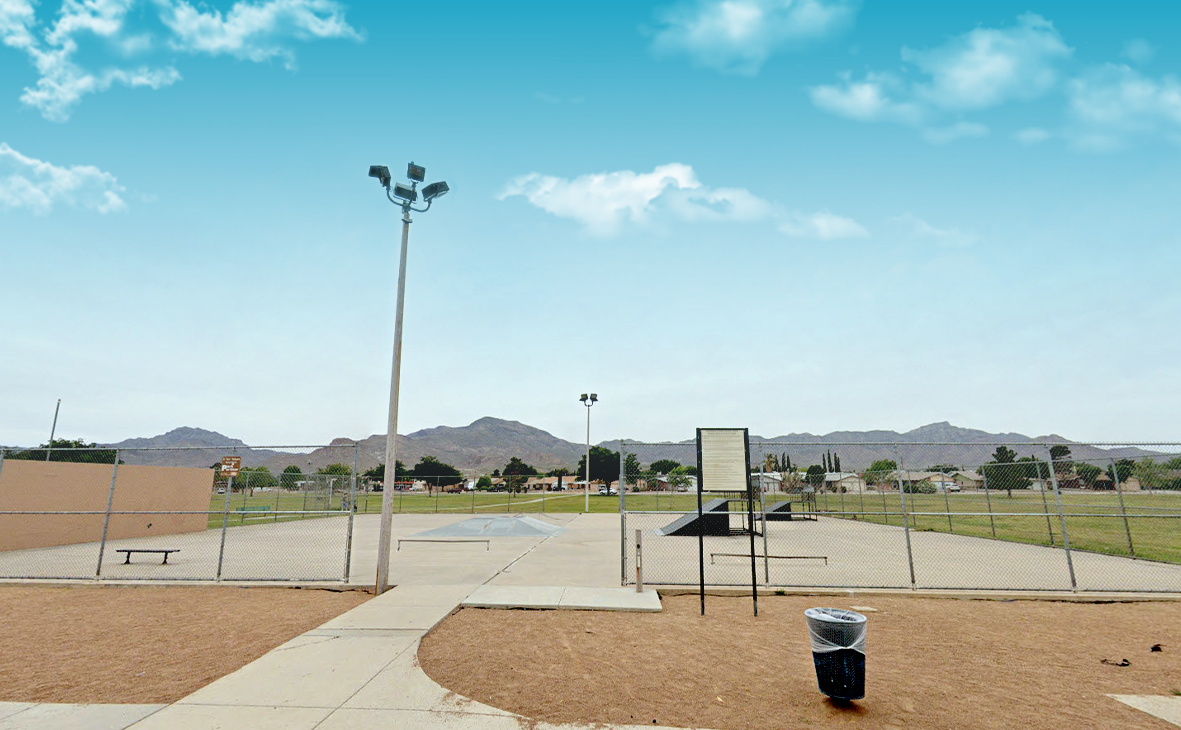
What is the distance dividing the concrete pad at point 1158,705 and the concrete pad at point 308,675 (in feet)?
24.9

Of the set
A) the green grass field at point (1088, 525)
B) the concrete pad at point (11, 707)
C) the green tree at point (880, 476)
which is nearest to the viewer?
the concrete pad at point (11, 707)

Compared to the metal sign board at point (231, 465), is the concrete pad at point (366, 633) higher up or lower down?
lower down

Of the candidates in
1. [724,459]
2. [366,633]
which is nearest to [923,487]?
[724,459]

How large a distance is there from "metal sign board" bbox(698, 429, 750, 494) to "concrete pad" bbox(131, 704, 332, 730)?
590cm

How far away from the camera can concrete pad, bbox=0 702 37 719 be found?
483 centimetres

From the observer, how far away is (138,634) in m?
7.41

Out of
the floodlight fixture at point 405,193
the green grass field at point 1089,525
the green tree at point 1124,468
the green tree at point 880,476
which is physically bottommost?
the green grass field at point 1089,525

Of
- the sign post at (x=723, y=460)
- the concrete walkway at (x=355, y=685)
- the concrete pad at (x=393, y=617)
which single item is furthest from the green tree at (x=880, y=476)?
the concrete walkway at (x=355, y=685)

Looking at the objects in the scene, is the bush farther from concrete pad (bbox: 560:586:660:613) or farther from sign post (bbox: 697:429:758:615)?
concrete pad (bbox: 560:586:660:613)

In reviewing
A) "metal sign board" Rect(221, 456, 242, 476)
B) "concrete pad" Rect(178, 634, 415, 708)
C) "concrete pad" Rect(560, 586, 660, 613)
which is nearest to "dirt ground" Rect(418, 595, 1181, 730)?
"concrete pad" Rect(560, 586, 660, 613)

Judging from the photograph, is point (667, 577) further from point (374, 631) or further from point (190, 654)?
point (190, 654)

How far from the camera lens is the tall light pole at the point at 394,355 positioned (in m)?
9.81

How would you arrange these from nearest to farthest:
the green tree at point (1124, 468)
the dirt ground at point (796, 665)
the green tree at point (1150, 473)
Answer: the dirt ground at point (796, 665)
the green tree at point (1150, 473)
the green tree at point (1124, 468)

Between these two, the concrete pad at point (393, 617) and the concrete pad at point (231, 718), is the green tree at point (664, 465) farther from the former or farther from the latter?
the concrete pad at point (231, 718)
